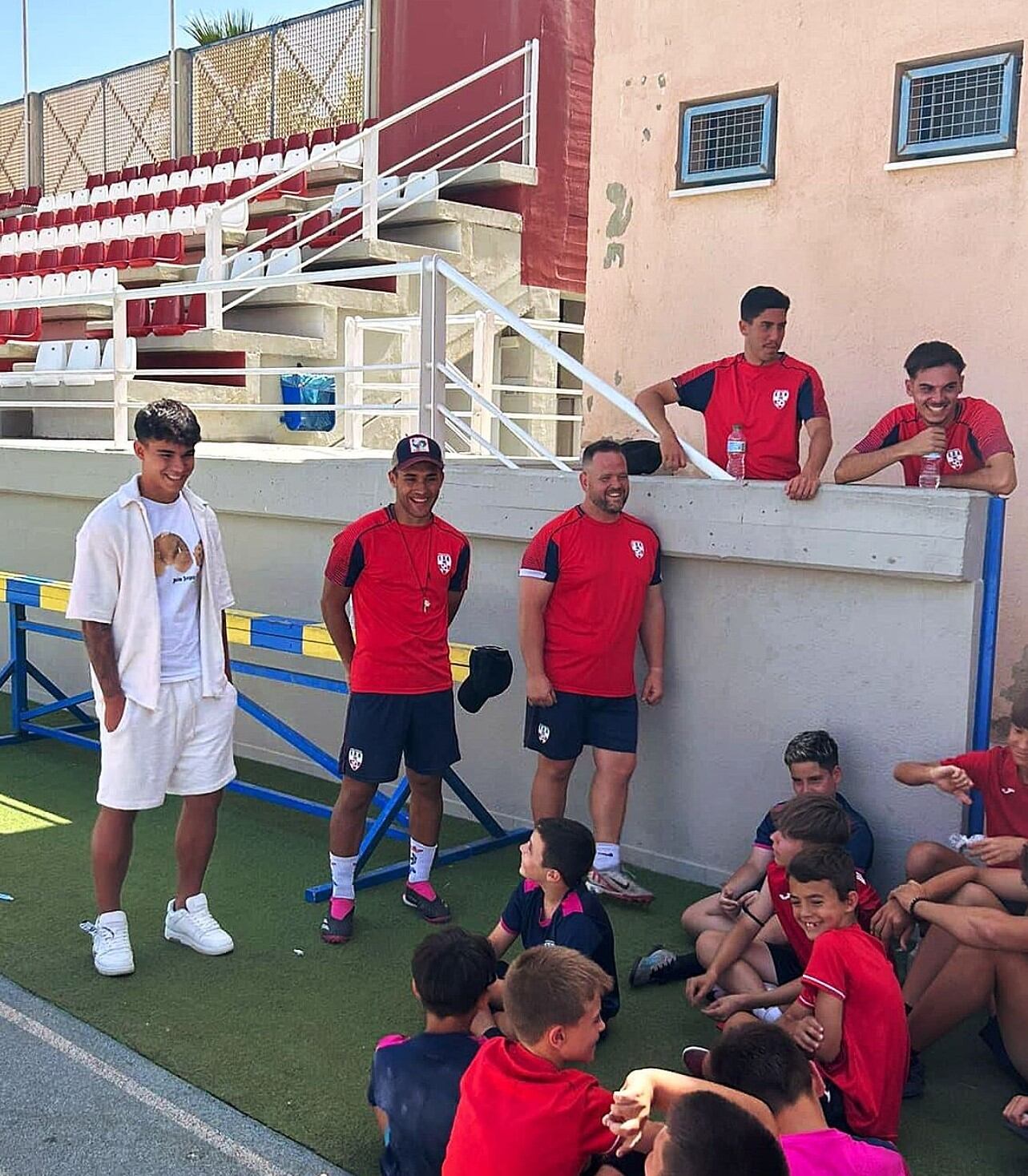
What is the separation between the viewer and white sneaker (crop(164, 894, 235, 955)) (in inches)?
184

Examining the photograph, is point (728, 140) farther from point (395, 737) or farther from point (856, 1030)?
point (856, 1030)

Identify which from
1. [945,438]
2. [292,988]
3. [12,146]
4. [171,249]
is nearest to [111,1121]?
[292,988]

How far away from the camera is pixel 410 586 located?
5043mm

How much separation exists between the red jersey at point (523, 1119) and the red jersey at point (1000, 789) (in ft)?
6.38

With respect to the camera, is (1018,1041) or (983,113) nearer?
(1018,1041)

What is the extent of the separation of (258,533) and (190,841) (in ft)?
9.08

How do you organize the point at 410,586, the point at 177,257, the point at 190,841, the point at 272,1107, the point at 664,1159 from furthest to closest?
the point at 177,257
the point at 410,586
the point at 190,841
the point at 272,1107
the point at 664,1159

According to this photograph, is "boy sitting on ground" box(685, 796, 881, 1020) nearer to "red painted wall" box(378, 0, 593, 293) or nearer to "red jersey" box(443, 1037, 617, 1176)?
"red jersey" box(443, 1037, 617, 1176)

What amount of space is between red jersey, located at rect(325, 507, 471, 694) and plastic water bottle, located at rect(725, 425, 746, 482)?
4.43ft

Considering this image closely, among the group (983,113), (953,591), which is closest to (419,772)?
(953,591)

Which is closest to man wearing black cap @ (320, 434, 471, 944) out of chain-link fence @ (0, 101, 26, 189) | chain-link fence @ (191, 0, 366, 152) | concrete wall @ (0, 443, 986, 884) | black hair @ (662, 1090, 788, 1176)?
concrete wall @ (0, 443, 986, 884)

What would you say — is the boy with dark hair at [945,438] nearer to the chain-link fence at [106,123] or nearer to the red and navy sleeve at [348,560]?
the red and navy sleeve at [348,560]

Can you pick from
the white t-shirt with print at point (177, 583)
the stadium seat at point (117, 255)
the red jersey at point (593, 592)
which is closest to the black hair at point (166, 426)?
the white t-shirt with print at point (177, 583)

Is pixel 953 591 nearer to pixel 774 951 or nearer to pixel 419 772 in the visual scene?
pixel 774 951
